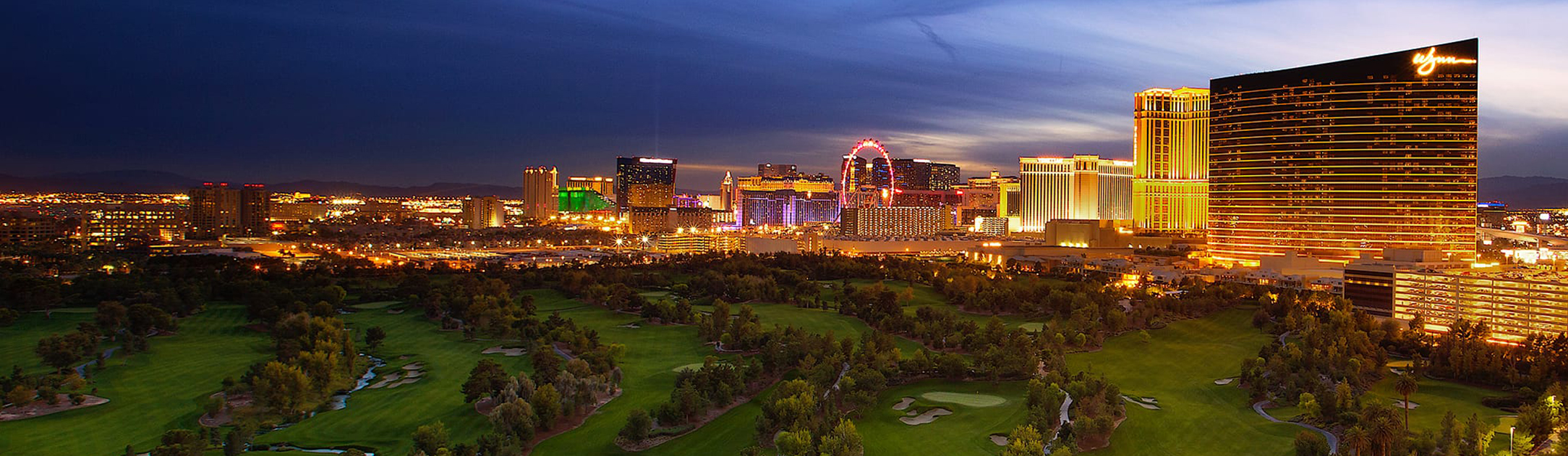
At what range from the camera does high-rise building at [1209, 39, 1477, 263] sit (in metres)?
74.4

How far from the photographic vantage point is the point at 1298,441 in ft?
93.6

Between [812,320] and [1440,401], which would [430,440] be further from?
[1440,401]

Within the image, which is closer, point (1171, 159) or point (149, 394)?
point (149, 394)

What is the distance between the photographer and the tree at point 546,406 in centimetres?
3334

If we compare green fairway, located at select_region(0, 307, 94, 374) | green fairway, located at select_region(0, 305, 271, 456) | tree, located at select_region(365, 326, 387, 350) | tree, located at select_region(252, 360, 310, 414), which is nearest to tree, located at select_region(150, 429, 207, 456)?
green fairway, located at select_region(0, 305, 271, 456)

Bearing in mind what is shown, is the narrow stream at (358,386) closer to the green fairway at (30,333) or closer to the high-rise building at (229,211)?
the green fairway at (30,333)

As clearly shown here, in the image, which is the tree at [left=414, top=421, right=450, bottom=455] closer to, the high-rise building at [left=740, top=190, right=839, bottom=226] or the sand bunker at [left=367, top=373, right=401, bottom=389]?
the sand bunker at [left=367, top=373, right=401, bottom=389]

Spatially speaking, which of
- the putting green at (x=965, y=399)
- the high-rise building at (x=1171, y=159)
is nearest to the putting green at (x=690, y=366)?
the putting green at (x=965, y=399)

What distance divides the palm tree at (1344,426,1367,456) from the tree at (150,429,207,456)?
29840mm

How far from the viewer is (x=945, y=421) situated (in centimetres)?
3441

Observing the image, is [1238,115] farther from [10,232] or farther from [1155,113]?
[10,232]

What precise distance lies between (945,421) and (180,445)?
70.2 ft

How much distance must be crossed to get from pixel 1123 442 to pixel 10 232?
106 meters

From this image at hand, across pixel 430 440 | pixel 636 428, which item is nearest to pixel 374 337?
pixel 430 440
